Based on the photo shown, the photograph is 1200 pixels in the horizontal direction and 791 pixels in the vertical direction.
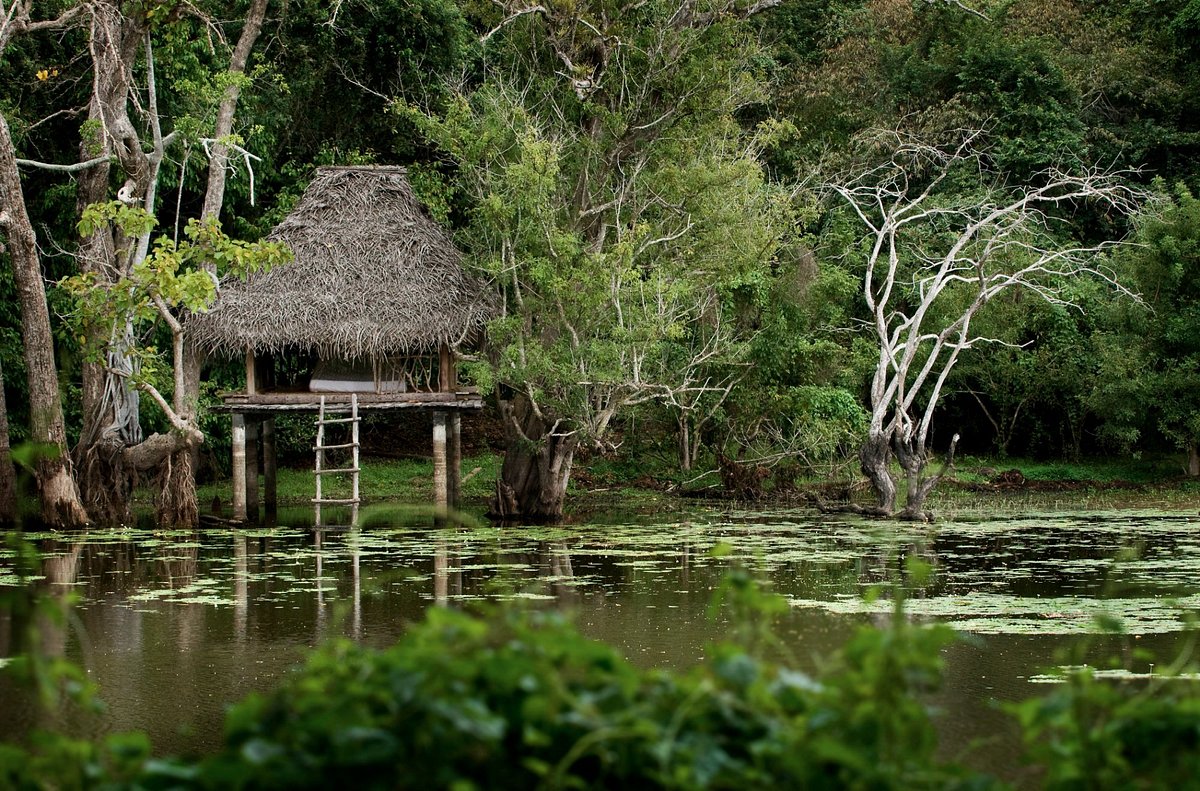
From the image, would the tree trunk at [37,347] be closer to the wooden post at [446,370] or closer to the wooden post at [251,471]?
the wooden post at [251,471]

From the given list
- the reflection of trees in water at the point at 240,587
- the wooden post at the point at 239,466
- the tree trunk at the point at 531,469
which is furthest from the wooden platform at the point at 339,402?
the reflection of trees in water at the point at 240,587

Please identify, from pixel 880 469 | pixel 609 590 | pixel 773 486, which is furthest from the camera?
pixel 773 486

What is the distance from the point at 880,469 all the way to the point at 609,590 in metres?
6.79

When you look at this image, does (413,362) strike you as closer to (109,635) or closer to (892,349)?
(892,349)

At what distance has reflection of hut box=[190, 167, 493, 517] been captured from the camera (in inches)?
619

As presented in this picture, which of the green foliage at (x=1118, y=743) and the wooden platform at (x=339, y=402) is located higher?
the wooden platform at (x=339, y=402)

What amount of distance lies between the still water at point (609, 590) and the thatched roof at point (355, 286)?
84.3 inches

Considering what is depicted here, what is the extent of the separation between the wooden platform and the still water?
1.43 metres

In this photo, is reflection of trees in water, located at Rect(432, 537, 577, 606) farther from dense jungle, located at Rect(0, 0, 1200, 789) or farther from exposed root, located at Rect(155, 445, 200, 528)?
exposed root, located at Rect(155, 445, 200, 528)

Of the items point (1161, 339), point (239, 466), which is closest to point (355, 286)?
point (239, 466)

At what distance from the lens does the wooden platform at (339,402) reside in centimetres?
1589

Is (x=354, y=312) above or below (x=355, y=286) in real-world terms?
below

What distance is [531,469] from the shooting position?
55.1 ft

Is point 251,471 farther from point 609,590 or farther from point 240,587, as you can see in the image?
point 609,590
